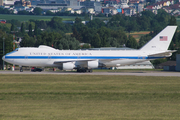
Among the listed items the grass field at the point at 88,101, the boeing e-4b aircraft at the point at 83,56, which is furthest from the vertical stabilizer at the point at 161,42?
the grass field at the point at 88,101

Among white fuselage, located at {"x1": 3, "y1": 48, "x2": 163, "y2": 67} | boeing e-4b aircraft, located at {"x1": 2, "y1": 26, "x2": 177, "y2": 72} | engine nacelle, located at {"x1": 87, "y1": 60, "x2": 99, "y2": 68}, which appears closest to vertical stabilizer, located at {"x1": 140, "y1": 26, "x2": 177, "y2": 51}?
boeing e-4b aircraft, located at {"x1": 2, "y1": 26, "x2": 177, "y2": 72}

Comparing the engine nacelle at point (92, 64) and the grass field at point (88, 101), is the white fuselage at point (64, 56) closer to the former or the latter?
the engine nacelle at point (92, 64)

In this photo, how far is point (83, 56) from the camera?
6284cm

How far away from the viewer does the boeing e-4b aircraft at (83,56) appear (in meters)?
61.0

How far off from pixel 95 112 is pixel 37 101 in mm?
6419

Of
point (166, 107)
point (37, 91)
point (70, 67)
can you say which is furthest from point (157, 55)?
point (166, 107)

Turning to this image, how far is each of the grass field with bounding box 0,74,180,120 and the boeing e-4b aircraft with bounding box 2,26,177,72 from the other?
Result: 20.7 metres

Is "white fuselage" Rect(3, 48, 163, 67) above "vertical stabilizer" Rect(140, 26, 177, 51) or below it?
below

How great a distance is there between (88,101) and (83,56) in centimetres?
3399

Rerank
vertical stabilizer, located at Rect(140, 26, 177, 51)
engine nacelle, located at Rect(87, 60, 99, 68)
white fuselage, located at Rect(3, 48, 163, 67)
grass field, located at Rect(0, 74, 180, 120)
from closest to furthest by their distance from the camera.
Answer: grass field, located at Rect(0, 74, 180, 120) → white fuselage, located at Rect(3, 48, 163, 67) → engine nacelle, located at Rect(87, 60, 99, 68) → vertical stabilizer, located at Rect(140, 26, 177, 51)

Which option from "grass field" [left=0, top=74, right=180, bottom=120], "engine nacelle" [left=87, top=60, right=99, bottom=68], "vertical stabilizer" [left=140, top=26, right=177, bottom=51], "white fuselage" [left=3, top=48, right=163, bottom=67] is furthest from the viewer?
"vertical stabilizer" [left=140, top=26, right=177, bottom=51]

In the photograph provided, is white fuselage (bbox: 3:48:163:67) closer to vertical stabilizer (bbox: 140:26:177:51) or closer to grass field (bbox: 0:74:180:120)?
vertical stabilizer (bbox: 140:26:177:51)

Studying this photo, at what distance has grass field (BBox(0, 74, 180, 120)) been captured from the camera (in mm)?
23547

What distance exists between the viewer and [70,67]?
60469mm
